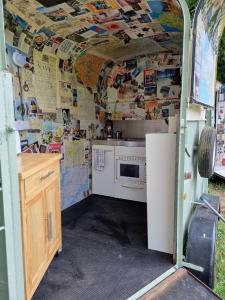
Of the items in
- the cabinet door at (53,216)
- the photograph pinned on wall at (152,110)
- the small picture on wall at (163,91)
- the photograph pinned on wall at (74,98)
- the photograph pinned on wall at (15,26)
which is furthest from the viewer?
the photograph pinned on wall at (152,110)

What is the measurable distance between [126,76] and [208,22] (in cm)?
189

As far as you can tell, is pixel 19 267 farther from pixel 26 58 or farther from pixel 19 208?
pixel 26 58

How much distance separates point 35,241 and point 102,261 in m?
0.77

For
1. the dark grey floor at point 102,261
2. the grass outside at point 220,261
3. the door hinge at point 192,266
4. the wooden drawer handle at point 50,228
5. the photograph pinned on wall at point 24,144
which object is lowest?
the grass outside at point 220,261

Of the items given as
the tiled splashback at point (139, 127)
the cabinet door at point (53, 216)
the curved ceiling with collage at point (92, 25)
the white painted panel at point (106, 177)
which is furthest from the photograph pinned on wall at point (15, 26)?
the tiled splashback at point (139, 127)

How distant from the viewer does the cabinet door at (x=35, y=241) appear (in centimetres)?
153

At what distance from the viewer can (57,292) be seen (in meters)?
1.79

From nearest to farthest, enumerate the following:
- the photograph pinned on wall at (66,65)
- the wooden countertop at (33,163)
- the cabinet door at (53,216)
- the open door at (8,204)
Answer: the open door at (8,204) → the wooden countertop at (33,163) → the cabinet door at (53,216) → the photograph pinned on wall at (66,65)

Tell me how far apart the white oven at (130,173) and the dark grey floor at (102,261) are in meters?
0.46

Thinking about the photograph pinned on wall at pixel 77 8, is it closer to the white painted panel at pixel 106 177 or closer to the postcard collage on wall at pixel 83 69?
the postcard collage on wall at pixel 83 69

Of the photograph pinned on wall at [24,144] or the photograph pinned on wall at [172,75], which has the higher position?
the photograph pinned on wall at [172,75]

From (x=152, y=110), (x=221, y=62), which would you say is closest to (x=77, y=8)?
(x=152, y=110)

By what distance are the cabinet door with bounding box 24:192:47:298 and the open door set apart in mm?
158

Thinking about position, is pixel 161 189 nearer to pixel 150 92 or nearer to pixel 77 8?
pixel 77 8
